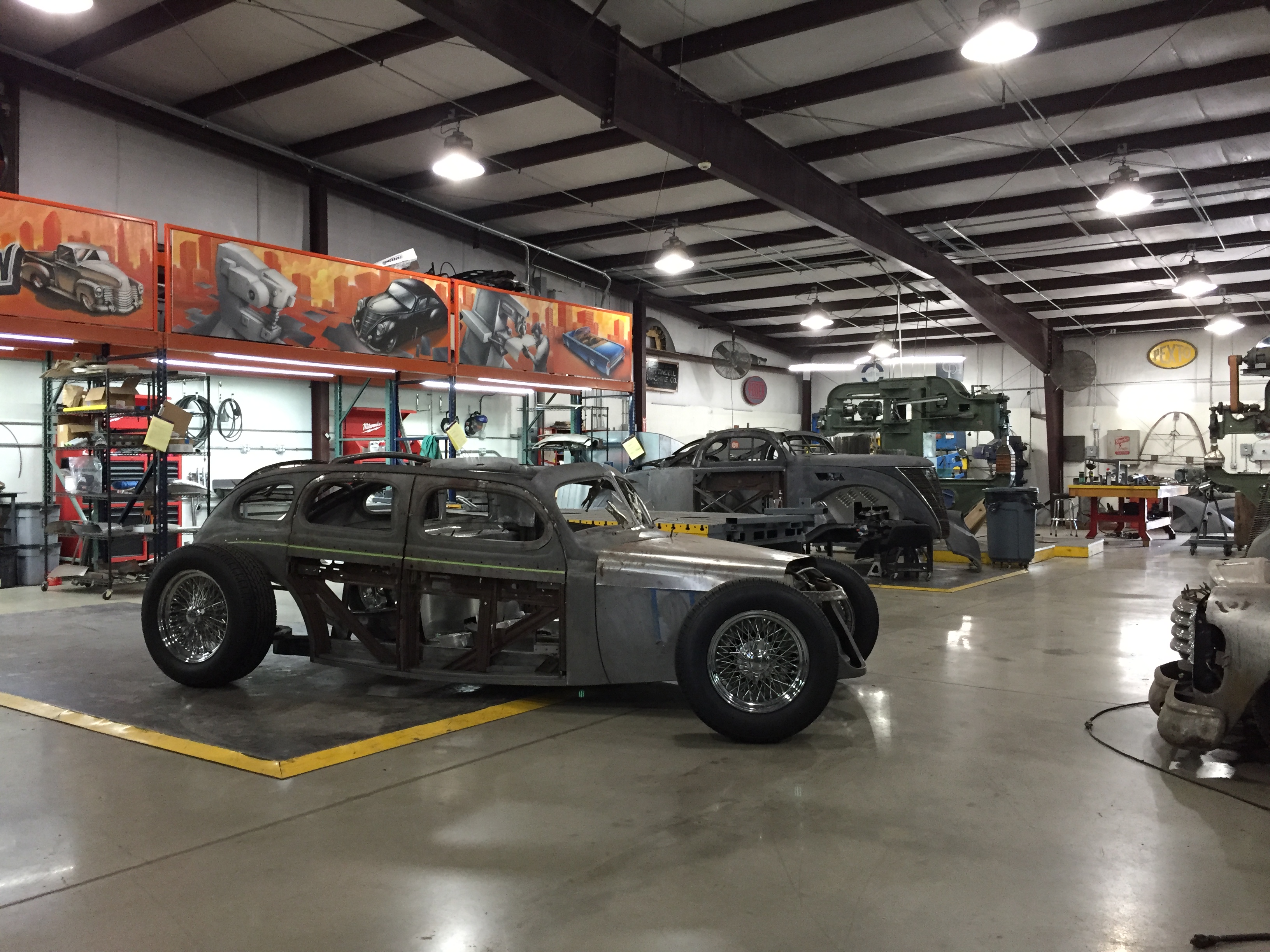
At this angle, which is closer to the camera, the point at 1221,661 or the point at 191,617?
the point at 1221,661

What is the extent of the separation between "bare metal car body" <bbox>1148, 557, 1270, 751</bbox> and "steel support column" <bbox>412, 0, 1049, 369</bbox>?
640 cm

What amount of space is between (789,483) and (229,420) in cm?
784

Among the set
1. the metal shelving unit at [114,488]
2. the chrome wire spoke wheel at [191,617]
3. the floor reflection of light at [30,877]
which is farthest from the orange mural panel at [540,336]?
the floor reflection of light at [30,877]

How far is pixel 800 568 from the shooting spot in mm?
4680

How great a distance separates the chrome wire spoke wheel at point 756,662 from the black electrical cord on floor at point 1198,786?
5.25ft

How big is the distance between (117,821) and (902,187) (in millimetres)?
12728

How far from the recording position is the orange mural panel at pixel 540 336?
11.6m

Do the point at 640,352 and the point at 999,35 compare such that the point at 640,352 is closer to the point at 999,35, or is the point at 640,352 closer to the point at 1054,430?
the point at 1054,430

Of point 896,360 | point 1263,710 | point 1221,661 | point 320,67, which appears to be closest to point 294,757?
point 1221,661

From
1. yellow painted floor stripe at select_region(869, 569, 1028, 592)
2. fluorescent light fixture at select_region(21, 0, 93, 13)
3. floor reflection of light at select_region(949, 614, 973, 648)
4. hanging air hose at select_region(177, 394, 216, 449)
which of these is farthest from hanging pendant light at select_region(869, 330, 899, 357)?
fluorescent light fixture at select_region(21, 0, 93, 13)

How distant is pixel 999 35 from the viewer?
6512mm

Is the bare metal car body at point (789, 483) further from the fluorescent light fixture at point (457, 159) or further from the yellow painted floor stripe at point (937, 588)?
the fluorescent light fixture at point (457, 159)

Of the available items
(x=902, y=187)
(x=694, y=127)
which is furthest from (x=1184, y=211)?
(x=694, y=127)

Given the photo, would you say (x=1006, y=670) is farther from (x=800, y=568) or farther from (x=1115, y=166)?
(x=1115, y=166)
